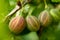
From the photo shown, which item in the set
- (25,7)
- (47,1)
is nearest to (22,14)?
(25,7)

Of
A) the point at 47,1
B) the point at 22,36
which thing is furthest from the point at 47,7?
the point at 22,36

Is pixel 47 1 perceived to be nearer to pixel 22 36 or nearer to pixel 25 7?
pixel 25 7

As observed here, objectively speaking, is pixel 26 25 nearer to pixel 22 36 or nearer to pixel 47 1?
pixel 22 36

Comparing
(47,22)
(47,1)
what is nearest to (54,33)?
(47,22)

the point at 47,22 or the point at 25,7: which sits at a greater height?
the point at 25,7

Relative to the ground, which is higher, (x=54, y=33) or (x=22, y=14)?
(x=22, y=14)

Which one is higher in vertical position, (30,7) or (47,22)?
(30,7)

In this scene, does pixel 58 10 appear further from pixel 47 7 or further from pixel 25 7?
pixel 25 7
